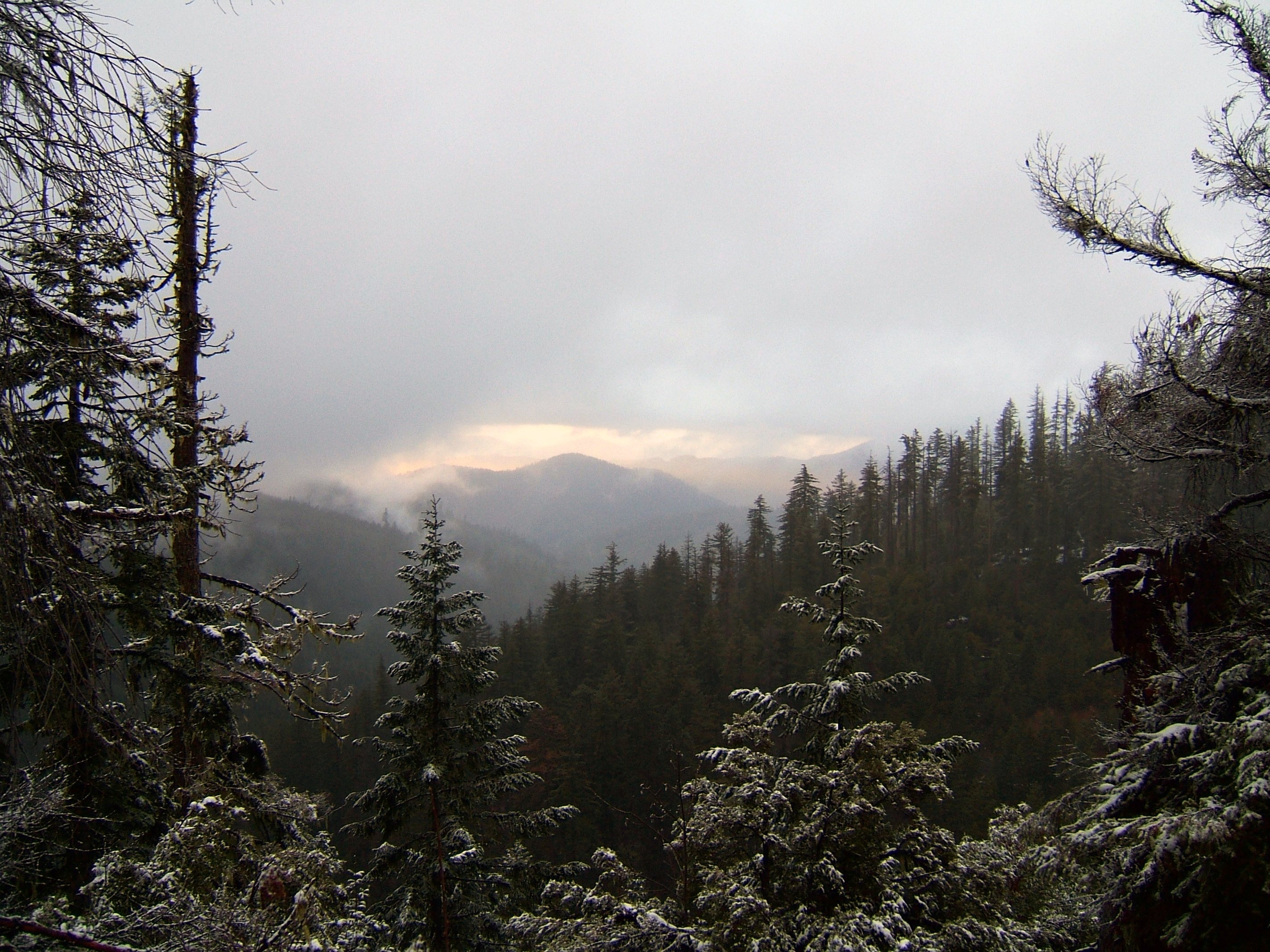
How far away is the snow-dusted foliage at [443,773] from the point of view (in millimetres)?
9969

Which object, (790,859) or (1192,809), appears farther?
(790,859)

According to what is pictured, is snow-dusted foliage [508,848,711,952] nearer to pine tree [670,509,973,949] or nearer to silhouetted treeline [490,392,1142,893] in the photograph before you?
pine tree [670,509,973,949]

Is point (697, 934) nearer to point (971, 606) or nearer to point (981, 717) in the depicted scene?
point (981, 717)

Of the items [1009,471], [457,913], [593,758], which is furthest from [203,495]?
[1009,471]

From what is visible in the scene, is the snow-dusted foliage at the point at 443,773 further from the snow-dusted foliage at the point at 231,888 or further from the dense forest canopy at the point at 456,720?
the snow-dusted foliage at the point at 231,888

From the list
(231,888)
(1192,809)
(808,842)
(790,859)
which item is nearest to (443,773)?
(231,888)

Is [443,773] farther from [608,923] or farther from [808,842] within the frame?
[808,842]

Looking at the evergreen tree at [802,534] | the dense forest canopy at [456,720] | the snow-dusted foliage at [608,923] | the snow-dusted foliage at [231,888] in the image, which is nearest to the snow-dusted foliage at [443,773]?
the dense forest canopy at [456,720]

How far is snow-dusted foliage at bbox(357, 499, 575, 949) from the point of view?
9969 millimetres

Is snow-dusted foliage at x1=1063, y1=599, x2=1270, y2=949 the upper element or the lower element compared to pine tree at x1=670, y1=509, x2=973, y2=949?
upper

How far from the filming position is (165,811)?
16.8ft

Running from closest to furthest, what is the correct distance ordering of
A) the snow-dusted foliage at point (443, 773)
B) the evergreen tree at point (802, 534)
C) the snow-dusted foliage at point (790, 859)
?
the snow-dusted foliage at point (790, 859) < the snow-dusted foliage at point (443, 773) < the evergreen tree at point (802, 534)

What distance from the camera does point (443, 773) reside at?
10.3 metres

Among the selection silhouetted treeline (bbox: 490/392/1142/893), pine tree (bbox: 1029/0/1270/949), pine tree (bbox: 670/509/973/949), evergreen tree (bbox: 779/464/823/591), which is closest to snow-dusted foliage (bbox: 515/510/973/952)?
pine tree (bbox: 670/509/973/949)
